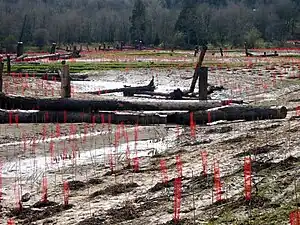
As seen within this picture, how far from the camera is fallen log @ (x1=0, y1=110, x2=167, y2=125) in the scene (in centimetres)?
2019

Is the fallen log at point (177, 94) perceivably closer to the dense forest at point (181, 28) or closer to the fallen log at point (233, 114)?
the fallen log at point (233, 114)

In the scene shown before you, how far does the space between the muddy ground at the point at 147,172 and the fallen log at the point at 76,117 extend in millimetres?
336

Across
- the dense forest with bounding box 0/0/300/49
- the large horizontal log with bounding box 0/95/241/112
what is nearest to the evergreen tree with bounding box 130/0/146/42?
the dense forest with bounding box 0/0/300/49

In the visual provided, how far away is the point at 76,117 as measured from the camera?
2086 centimetres

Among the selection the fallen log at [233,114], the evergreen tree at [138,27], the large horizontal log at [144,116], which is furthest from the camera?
the evergreen tree at [138,27]

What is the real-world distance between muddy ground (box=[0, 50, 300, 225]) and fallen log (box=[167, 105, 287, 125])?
11.9 inches

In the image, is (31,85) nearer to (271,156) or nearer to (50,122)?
(50,122)

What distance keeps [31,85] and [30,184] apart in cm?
1848

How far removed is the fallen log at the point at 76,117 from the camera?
20188mm

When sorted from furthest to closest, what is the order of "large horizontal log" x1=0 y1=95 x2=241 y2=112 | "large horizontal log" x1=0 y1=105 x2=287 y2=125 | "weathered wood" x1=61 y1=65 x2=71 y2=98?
1. "weathered wood" x1=61 y1=65 x2=71 y2=98
2. "large horizontal log" x1=0 y1=95 x2=241 y2=112
3. "large horizontal log" x1=0 y1=105 x2=287 y2=125

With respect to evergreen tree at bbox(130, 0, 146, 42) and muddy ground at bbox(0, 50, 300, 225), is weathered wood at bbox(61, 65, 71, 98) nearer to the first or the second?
muddy ground at bbox(0, 50, 300, 225)

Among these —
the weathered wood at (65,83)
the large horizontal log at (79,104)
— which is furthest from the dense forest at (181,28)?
the large horizontal log at (79,104)

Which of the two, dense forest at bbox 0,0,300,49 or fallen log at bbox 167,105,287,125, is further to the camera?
dense forest at bbox 0,0,300,49

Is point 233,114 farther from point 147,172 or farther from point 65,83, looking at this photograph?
point 147,172
